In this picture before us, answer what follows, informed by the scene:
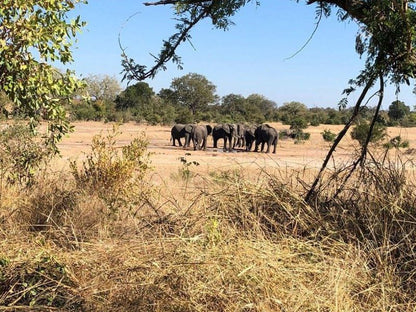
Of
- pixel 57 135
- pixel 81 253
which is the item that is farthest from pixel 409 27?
pixel 57 135

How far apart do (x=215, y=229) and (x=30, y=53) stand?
8.11ft

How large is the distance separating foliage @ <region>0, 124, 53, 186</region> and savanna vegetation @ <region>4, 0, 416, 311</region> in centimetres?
32

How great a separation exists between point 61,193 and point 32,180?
670mm

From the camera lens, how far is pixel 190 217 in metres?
4.04

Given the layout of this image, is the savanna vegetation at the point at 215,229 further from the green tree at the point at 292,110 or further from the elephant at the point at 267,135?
the green tree at the point at 292,110

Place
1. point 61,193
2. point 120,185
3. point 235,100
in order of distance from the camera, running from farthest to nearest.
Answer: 1. point 235,100
2. point 120,185
3. point 61,193

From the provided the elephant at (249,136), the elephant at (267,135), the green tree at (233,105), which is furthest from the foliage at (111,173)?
the green tree at (233,105)

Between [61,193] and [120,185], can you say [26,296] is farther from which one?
[120,185]

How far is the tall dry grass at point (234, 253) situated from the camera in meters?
2.79

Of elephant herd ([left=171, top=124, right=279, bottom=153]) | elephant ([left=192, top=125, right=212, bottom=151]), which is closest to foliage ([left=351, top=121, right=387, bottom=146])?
elephant herd ([left=171, top=124, right=279, bottom=153])

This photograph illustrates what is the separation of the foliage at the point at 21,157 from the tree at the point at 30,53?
4.11 feet

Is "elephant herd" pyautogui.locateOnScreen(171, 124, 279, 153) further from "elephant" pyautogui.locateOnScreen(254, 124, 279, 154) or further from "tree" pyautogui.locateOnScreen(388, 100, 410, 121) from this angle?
"tree" pyautogui.locateOnScreen(388, 100, 410, 121)

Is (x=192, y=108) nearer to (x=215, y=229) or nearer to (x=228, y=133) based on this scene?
(x=228, y=133)

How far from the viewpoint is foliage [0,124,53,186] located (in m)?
6.11
